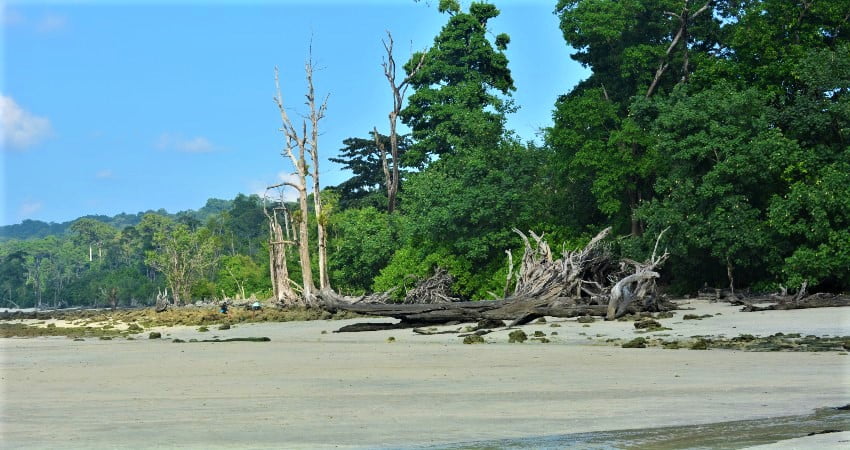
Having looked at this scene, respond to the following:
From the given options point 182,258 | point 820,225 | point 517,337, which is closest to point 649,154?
point 820,225

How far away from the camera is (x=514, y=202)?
35125 millimetres

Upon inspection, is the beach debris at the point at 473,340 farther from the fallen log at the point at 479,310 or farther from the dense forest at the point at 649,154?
the dense forest at the point at 649,154

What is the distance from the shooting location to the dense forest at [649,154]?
90.6 ft

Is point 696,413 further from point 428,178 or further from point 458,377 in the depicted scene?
point 428,178

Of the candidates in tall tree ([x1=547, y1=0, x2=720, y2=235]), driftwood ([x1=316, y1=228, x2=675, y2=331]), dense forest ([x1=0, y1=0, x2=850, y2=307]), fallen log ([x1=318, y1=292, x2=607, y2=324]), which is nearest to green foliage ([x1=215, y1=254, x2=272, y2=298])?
dense forest ([x1=0, y1=0, x2=850, y2=307])

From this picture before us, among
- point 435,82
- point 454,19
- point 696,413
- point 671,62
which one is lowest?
point 696,413

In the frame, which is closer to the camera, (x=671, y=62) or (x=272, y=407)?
(x=272, y=407)

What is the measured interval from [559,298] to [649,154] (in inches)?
497

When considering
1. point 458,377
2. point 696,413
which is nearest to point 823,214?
point 458,377

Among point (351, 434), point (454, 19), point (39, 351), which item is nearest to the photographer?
point (351, 434)

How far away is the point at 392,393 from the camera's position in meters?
9.52

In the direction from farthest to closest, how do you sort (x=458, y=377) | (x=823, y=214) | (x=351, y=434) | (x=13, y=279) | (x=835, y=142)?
(x=13, y=279), (x=835, y=142), (x=823, y=214), (x=458, y=377), (x=351, y=434)

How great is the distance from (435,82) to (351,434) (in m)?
46.2

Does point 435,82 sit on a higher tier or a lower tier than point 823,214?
higher
